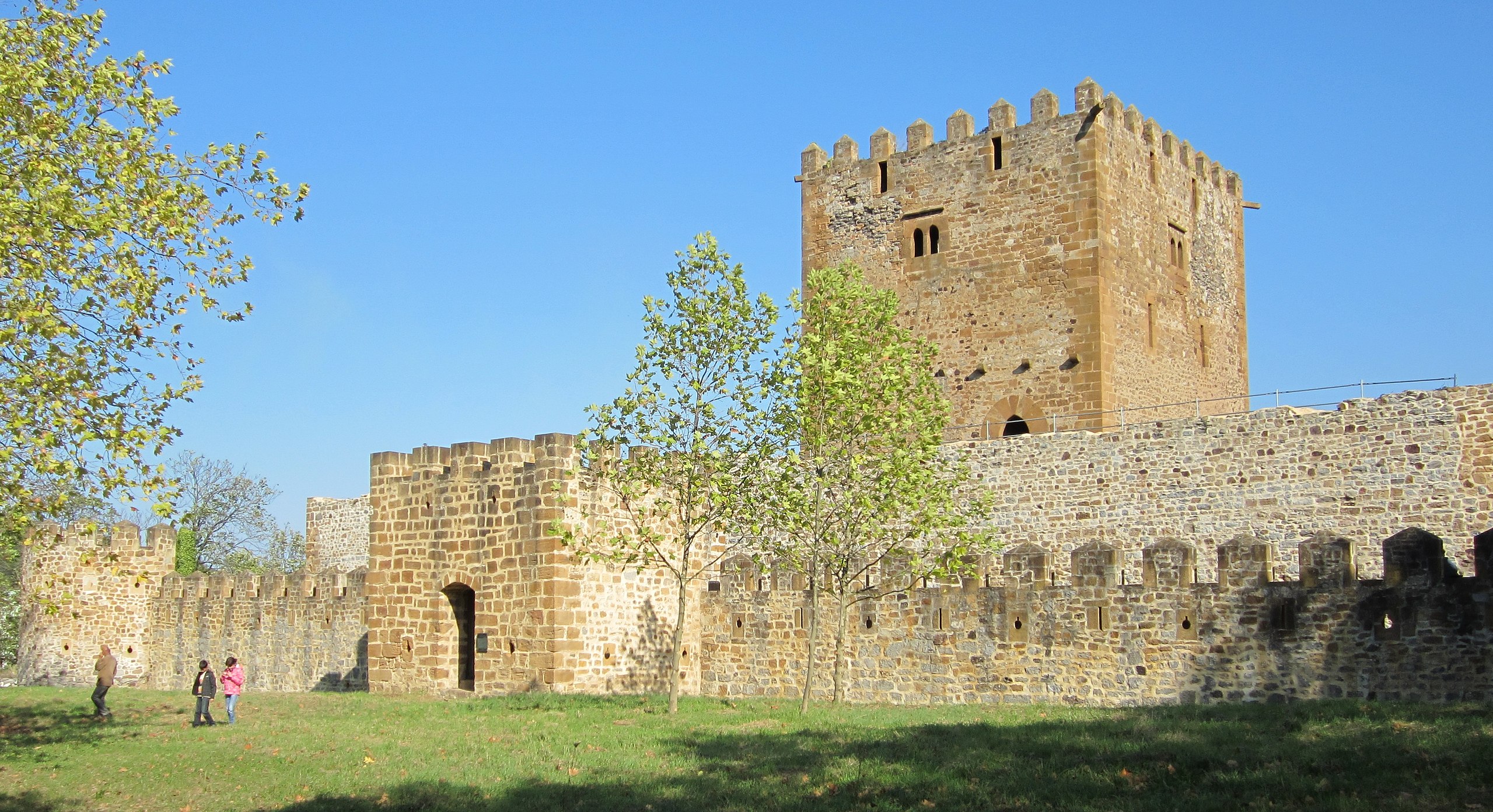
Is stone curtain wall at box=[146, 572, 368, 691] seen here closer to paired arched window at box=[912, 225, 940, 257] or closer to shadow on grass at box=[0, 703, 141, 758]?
shadow on grass at box=[0, 703, 141, 758]

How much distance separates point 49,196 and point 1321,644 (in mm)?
14841

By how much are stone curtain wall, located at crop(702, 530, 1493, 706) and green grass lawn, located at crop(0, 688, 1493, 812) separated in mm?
1046

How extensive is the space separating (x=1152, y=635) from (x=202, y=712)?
12.5m

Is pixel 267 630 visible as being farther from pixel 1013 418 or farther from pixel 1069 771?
pixel 1069 771

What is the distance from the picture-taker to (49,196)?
13977 millimetres

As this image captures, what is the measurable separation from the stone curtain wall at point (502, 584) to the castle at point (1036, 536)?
5 cm

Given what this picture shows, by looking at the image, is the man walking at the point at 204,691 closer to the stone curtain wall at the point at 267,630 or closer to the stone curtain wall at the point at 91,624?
the stone curtain wall at the point at 267,630

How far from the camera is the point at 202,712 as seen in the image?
1881cm

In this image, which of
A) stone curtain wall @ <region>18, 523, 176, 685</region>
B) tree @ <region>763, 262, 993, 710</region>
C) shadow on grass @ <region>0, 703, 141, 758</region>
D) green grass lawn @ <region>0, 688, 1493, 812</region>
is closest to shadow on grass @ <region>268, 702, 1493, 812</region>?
green grass lawn @ <region>0, 688, 1493, 812</region>

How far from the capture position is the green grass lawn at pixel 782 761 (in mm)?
11625

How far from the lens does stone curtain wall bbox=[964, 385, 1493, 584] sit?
70.6 ft

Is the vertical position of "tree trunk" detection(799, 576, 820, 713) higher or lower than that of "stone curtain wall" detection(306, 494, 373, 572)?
lower

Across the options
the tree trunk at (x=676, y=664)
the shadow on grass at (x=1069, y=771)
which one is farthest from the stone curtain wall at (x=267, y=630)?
the shadow on grass at (x=1069, y=771)

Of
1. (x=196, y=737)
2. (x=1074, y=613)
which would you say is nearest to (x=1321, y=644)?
(x=1074, y=613)
